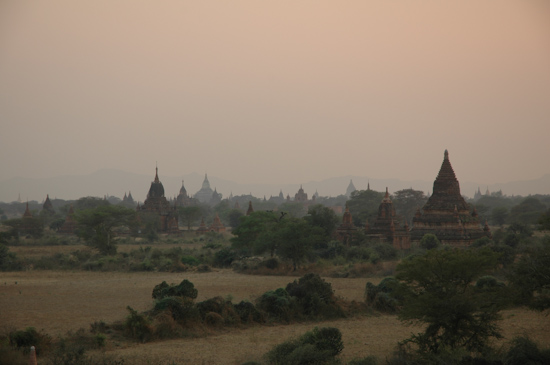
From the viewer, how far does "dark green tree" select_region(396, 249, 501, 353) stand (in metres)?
12.2

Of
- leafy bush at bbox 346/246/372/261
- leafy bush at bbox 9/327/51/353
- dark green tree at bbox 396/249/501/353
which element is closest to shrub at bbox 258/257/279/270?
leafy bush at bbox 346/246/372/261

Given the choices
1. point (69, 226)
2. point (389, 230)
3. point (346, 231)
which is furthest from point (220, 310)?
point (69, 226)

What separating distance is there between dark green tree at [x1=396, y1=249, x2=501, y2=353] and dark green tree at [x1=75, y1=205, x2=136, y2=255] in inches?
1195

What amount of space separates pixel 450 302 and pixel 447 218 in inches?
1084

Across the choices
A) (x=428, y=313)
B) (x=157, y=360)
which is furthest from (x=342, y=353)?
(x=157, y=360)

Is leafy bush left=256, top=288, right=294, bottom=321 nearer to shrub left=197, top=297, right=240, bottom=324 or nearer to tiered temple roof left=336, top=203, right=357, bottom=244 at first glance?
shrub left=197, top=297, right=240, bottom=324

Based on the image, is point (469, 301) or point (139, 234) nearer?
point (469, 301)

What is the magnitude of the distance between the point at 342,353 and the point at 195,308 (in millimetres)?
5266

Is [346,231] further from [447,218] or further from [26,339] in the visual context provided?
[26,339]

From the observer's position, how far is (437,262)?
12.9 m

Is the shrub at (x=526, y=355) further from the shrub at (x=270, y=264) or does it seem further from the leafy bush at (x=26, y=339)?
the shrub at (x=270, y=264)

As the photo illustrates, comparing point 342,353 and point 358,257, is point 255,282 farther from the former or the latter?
point 342,353

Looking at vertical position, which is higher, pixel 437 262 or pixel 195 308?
pixel 437 262

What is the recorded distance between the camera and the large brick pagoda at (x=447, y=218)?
37906 mm
